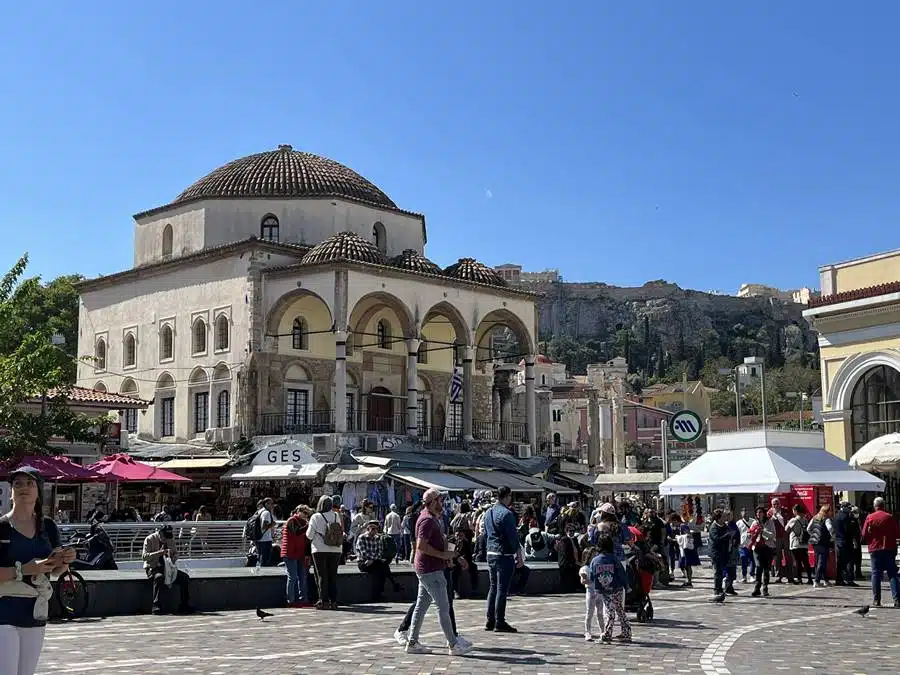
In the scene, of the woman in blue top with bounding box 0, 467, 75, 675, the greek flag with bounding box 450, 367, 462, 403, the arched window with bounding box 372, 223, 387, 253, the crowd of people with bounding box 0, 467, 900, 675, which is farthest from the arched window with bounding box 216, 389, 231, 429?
the woman in blue top with bounding box 0, 467, 75, 675

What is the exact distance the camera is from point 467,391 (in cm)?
4078

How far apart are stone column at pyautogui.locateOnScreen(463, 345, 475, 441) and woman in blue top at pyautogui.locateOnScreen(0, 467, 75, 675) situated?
3465cm

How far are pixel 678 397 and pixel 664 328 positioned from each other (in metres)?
56.7

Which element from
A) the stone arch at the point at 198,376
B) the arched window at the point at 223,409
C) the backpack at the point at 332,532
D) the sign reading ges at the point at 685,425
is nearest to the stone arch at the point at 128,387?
the stone arch at the point at 198,376

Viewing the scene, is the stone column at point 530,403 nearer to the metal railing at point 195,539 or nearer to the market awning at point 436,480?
the market awning at point 436,480

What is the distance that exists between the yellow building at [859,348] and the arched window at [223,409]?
18722mm

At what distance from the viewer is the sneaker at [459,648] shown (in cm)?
1068

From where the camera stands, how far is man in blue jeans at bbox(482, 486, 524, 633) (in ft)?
40.9

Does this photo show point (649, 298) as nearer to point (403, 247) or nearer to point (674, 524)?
point (403, 247)

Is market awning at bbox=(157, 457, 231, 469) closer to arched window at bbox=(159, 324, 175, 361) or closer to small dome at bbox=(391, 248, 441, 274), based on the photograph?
arched window at bbox=(159, 324, 175, 361)

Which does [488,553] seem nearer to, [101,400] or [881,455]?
[881,455]

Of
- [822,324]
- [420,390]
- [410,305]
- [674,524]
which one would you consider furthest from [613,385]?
[674,524]

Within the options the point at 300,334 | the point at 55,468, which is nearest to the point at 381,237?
the point at 300,334

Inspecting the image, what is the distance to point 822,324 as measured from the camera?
30.6m
